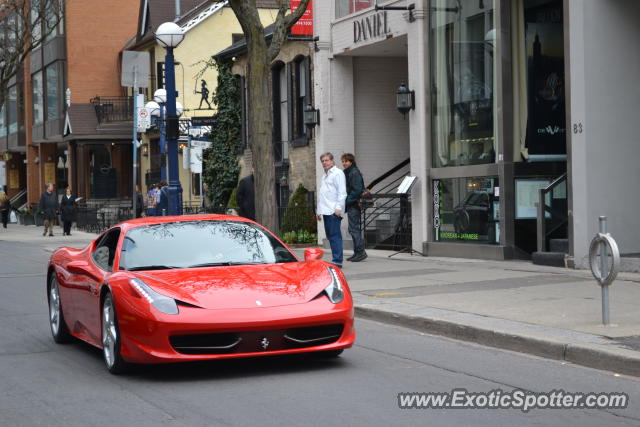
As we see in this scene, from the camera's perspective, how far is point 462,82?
62.6 feet

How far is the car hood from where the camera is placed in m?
7.89

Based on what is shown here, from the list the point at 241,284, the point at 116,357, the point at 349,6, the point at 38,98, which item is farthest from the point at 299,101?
the point at 38,98

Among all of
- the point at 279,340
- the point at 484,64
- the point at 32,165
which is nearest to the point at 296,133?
the point at 484,64

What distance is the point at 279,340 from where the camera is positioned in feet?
25.9

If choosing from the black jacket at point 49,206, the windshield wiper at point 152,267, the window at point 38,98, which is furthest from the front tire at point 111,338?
the window at point 38,98

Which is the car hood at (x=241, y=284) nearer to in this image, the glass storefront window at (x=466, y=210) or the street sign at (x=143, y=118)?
A: the glass storefront window at (x=466, y=210)

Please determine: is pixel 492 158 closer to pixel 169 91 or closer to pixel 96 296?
pixel 169 91

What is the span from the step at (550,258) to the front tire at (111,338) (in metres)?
9.26

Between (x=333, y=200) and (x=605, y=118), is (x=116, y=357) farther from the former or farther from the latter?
(x=605, y=118)

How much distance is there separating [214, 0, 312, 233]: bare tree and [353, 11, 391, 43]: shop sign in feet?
11.5

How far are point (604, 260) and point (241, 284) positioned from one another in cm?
339

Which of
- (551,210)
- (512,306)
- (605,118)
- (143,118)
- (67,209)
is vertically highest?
(143,118)

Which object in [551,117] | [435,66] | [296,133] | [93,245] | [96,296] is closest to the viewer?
[96,296]

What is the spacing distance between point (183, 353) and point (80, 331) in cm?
208
